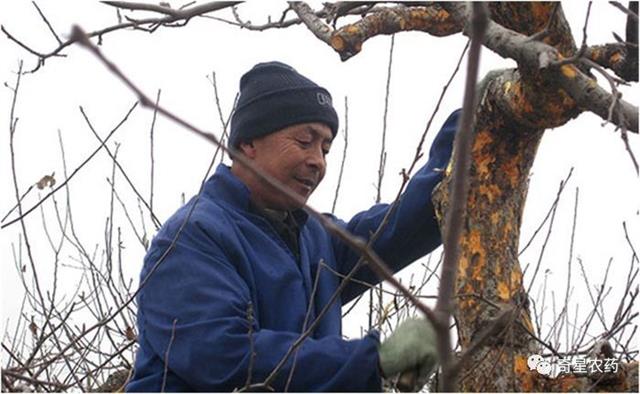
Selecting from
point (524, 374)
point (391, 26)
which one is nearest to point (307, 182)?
point (391, 26)

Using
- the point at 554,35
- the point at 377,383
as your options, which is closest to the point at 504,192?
the point at 554,35

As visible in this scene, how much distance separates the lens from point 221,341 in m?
2.79

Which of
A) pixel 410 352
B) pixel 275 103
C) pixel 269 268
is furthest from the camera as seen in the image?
pixel 275 103

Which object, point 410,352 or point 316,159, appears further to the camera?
point 316,159

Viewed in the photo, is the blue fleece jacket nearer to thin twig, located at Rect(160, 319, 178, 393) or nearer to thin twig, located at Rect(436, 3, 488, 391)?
thin twig, located at Rect(160, 319, 178, 393)

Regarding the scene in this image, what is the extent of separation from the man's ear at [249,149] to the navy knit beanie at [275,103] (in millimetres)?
20

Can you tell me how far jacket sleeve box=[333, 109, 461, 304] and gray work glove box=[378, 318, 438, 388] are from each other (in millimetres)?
599

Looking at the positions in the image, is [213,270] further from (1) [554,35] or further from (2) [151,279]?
(1) [554,35]

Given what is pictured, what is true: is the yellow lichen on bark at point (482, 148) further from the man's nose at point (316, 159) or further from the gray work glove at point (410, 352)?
the man's nose at point (316, 159)

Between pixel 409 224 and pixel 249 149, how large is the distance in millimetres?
688

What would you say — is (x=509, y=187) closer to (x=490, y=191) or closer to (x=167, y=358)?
(x=490, y=191)

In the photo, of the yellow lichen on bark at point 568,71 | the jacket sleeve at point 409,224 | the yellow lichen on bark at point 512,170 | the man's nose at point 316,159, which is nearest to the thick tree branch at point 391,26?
the jacket sleeve at point 409,224

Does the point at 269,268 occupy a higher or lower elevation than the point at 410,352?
higher

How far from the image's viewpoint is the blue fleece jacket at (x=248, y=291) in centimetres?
276
